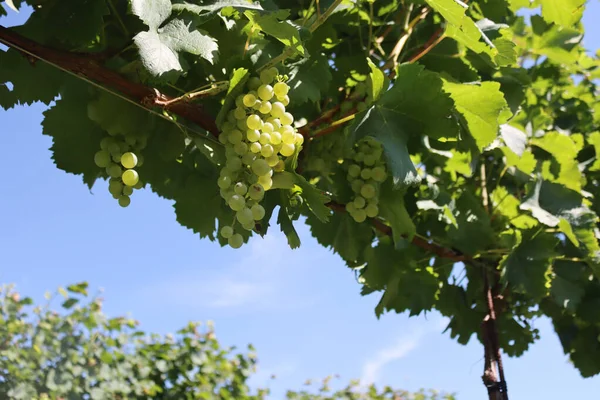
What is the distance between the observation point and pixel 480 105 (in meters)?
1.46

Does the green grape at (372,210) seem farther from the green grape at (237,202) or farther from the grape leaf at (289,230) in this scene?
the green grape at (237,202)

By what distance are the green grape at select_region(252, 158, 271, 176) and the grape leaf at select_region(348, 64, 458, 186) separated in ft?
0.81

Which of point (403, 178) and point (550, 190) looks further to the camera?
point (550, 190)

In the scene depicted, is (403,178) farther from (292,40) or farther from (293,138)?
(292,40)

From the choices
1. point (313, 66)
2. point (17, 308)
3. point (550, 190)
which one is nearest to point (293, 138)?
point (313, 66)

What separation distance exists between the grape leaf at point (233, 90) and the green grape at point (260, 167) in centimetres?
12

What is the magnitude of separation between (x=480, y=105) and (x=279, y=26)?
56 cm

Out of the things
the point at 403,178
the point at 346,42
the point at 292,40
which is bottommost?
the point at 403,178

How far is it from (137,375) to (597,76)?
4243mm

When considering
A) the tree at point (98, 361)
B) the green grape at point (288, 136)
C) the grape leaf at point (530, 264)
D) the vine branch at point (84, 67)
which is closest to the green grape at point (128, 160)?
the vine branch at point (84, 67)

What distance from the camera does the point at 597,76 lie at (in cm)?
325

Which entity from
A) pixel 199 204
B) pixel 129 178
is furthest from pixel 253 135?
pixel 199 204

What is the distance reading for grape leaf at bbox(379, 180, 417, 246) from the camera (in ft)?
5.35

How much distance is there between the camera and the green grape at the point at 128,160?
1.35 meters
